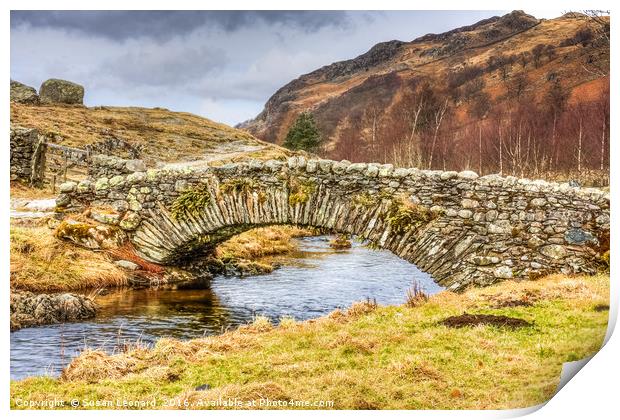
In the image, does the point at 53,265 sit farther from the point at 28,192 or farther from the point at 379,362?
the point at 379,362

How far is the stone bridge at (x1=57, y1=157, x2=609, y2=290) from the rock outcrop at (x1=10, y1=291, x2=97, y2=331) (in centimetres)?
225

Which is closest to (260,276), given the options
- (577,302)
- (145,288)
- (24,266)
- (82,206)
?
(145,288)

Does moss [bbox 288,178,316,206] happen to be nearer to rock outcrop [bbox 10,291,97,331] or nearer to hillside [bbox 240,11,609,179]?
hillside [bbox 240,11,609,179]

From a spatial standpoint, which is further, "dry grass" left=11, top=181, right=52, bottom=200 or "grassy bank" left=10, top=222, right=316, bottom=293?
"dry grass" left=11, top=181, right=52, bottom=200

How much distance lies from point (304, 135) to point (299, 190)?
970 mm

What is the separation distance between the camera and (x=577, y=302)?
7.78m

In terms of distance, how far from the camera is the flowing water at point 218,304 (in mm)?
8281

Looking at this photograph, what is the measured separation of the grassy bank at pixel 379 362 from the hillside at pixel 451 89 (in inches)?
78.2

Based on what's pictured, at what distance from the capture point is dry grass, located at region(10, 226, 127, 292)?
10.6 metres

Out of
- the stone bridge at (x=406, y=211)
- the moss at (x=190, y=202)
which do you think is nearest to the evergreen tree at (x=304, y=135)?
the stone bridge at (x=406, y=211)

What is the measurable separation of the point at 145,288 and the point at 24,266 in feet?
7.66

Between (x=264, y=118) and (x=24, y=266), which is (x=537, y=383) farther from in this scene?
(x=24, y=266)

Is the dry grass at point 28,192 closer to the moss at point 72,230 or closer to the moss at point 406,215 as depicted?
the moss at point 72,230

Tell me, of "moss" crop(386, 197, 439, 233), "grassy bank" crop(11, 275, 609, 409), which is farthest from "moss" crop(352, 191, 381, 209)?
"grassy bank" crop(11, 275, 609, 409)
